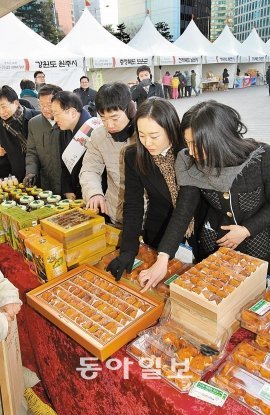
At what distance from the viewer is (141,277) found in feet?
4.39

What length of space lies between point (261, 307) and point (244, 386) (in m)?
0.27

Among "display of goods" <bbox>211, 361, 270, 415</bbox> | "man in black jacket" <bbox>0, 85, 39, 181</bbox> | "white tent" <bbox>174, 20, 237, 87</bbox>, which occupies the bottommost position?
"display of goods" <bbox>211, 361, 270, 415</bbox>

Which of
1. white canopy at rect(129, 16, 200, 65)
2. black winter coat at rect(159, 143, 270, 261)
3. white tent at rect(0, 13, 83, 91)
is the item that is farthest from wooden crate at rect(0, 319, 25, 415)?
white canopy at rect(129, 16, 200, 65)

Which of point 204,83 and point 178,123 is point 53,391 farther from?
point 204,83

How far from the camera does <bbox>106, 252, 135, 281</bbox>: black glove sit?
1.38 meters

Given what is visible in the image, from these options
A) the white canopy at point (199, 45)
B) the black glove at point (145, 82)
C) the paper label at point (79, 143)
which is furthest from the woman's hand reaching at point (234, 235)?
the white canopy at point (199, 45)

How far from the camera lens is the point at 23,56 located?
8.01 metres

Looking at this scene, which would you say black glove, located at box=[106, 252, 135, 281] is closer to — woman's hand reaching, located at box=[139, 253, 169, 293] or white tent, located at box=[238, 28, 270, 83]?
woman's hand reaching, located at box=[139, 253, 169, 293]

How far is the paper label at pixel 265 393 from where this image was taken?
880 mm

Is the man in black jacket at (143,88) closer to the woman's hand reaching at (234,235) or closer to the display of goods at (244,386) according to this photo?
the woman's hand reaching at (234,235)

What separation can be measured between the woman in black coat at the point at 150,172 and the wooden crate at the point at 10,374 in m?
0.46

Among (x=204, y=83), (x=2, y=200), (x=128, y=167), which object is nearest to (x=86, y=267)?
(x=128, y=167)

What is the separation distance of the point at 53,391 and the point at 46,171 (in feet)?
6.27

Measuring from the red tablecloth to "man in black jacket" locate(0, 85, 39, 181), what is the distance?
65.9 inches
